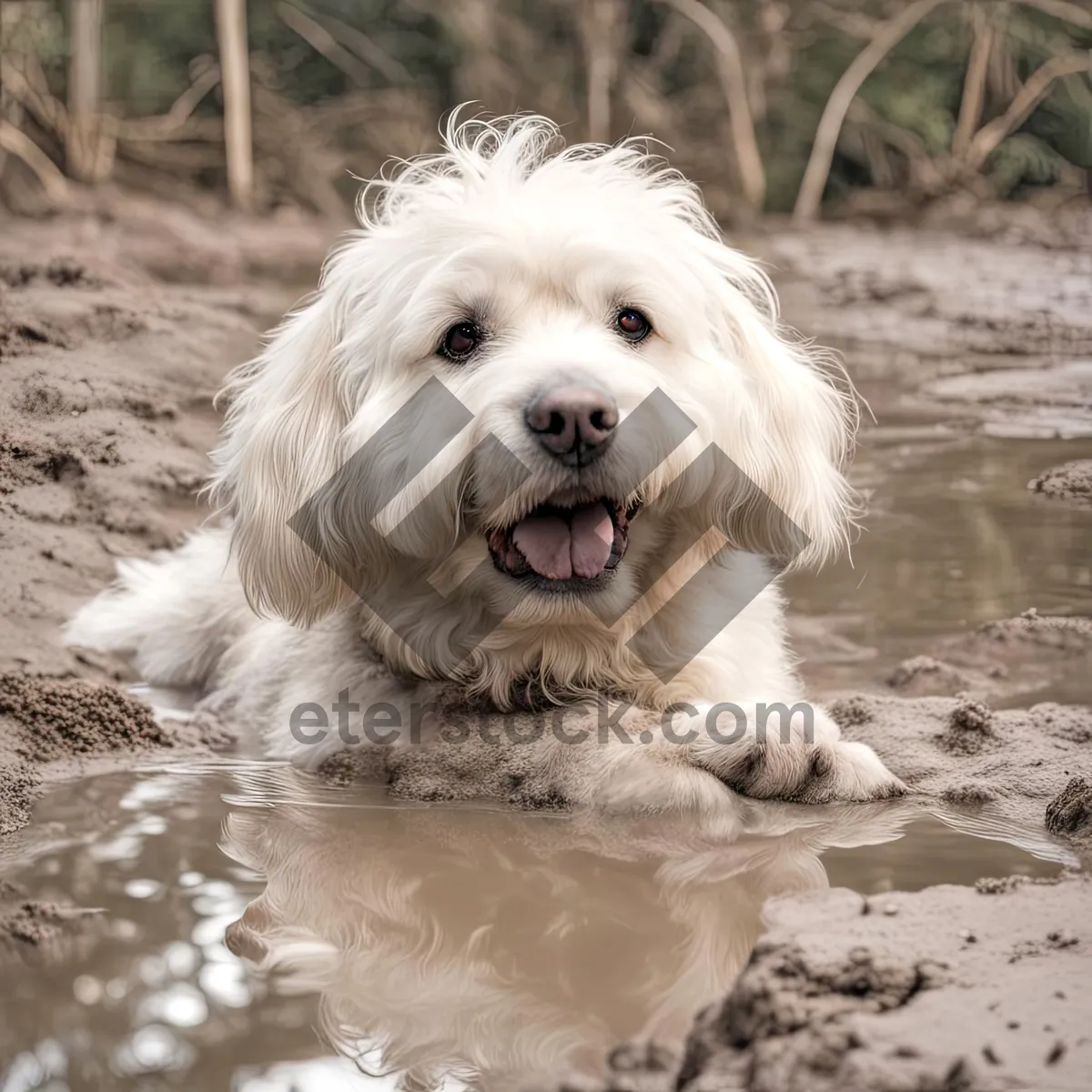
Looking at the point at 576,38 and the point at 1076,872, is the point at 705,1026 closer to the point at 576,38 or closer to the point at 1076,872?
the point at 1076,872

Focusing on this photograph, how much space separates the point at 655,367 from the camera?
3.23m

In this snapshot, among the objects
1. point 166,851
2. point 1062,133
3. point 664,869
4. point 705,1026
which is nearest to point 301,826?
point 166,851

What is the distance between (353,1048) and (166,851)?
878 mm

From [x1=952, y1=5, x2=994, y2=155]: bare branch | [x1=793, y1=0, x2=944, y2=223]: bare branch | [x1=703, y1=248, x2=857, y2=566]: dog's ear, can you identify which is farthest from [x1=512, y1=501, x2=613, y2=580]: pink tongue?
[x1=952, y1=5, x2=994, y2=155]: bare branch

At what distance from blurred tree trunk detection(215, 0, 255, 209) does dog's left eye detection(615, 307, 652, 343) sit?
8.55 m

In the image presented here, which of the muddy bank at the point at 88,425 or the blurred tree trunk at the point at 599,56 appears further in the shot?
the blurred tree trunk at the point at 599,56

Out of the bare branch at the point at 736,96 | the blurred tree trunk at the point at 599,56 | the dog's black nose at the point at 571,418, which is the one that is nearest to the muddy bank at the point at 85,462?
the dog's black nose at the point at 571,418

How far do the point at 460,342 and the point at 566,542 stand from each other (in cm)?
46

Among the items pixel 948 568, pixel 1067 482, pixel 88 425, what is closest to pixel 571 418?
pixel 88 425

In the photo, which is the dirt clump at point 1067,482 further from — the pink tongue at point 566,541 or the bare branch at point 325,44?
the bare branch at point 325,44

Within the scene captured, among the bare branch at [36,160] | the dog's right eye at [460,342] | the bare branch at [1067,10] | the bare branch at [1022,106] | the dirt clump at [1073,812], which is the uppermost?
the bare branch at [1067,10]

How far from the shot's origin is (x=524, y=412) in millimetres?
2961

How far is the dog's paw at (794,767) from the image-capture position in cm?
299

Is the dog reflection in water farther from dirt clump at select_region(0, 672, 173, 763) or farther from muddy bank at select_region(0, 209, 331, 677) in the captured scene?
muddy bank at select_region(0, 209, 331, 677)
